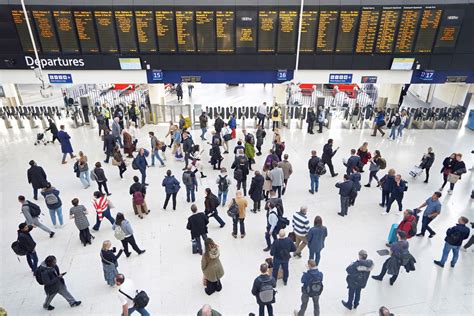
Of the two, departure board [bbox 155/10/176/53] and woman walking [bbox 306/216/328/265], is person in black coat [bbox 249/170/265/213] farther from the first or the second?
departure board [bbox 155/10/176/53]

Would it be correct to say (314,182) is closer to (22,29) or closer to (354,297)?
(354,297)

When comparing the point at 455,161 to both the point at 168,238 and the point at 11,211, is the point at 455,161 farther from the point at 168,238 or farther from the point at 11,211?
the point at 11,211

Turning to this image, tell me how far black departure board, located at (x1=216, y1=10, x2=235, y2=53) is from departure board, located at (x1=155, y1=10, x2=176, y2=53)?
5.52 feet

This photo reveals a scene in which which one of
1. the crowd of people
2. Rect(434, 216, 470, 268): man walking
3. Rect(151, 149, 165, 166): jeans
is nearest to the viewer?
the crowd of people

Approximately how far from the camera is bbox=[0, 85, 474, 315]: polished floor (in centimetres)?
740

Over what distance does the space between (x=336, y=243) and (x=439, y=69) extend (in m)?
9.55

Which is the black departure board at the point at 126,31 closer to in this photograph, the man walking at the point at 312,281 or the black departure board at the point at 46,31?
the black departure board at the point at 46,31

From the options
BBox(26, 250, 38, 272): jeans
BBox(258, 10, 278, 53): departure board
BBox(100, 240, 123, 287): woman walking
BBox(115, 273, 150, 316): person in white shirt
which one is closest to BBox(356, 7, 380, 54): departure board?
BBox(258, 10, 278, 53): departure board

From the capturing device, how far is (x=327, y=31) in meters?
13.5

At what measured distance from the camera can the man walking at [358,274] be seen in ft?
21.2

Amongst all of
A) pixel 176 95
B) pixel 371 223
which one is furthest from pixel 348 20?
pixel 176 95

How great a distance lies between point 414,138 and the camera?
1534 cm

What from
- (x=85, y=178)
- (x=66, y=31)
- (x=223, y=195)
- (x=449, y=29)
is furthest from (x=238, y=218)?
(x=449, y=29)

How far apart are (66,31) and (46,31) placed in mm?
740
